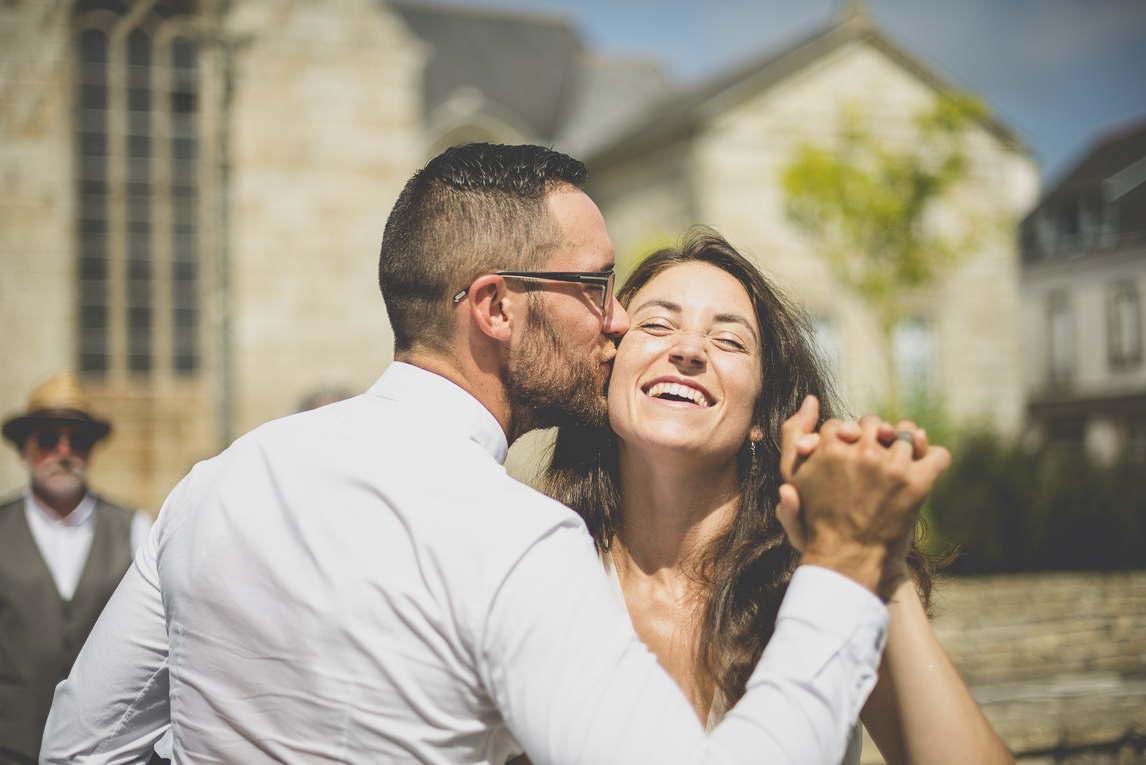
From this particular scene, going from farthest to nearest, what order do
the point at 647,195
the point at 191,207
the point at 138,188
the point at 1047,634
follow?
the point at 647,195 → the point at 191,207 → the point at 138,188 → the point at 1047,634

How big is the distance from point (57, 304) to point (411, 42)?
664 cm

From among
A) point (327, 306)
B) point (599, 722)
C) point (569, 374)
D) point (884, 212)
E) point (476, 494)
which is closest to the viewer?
point (599, 722)

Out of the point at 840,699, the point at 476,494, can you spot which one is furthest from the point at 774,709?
the point at 476,494

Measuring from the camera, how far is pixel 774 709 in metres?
1.23

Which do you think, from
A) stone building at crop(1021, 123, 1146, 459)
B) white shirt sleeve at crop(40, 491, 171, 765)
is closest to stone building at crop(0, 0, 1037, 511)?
white shirt sleeve at crop(40, 491, 171, 765)

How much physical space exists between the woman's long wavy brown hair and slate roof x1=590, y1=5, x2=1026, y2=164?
17201 millimetres

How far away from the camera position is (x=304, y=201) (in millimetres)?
13516

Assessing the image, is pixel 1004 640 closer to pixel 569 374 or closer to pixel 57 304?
pixel 569 374

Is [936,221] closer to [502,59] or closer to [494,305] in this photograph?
[502,59]

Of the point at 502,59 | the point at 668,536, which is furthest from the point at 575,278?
the point at 502,59

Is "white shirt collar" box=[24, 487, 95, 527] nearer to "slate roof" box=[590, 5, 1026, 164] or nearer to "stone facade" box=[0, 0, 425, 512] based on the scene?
"stone facade" box=[0, 0, 425, 512]

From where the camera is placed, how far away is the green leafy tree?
15.1m

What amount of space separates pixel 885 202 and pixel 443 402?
14.9 meters

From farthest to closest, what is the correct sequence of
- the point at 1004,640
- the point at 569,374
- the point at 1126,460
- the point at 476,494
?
the point at 1126,460 → the point at 1004,640 → the point at 569,374 → the point at 476,494
